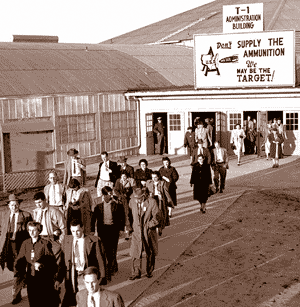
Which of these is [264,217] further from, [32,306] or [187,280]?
[32,306]

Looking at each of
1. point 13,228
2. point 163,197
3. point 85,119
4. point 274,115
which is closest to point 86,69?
point 85,119

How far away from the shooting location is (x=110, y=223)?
12.1m

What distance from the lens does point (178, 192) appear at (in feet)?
69.6

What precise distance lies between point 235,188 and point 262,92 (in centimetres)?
831

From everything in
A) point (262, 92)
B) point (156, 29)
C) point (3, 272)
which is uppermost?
point (156, 29)

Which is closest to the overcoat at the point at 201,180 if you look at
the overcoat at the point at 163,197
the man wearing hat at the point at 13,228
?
the overcoat at the point at 163,197

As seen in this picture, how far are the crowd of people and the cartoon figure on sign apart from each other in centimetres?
1570

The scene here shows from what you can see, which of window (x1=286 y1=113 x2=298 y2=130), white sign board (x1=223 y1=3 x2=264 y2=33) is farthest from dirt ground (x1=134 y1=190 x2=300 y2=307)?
white sign board (x1=223 y1=3 x2=264 y2=33)

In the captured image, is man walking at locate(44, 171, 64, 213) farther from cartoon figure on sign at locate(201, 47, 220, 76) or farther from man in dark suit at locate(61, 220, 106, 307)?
cartoon figure on sign at locate(201, 47, 220, 76)

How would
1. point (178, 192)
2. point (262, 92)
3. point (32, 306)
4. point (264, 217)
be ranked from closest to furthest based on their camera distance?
point (32, 306) → point (264, 217) → point (178, 192) → point (262, 92)

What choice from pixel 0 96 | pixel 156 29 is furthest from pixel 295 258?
pixel 156 29

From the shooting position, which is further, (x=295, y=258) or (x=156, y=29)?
(x=156, y=29)

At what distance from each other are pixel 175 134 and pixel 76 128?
549cm

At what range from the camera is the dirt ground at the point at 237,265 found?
35.5ft
